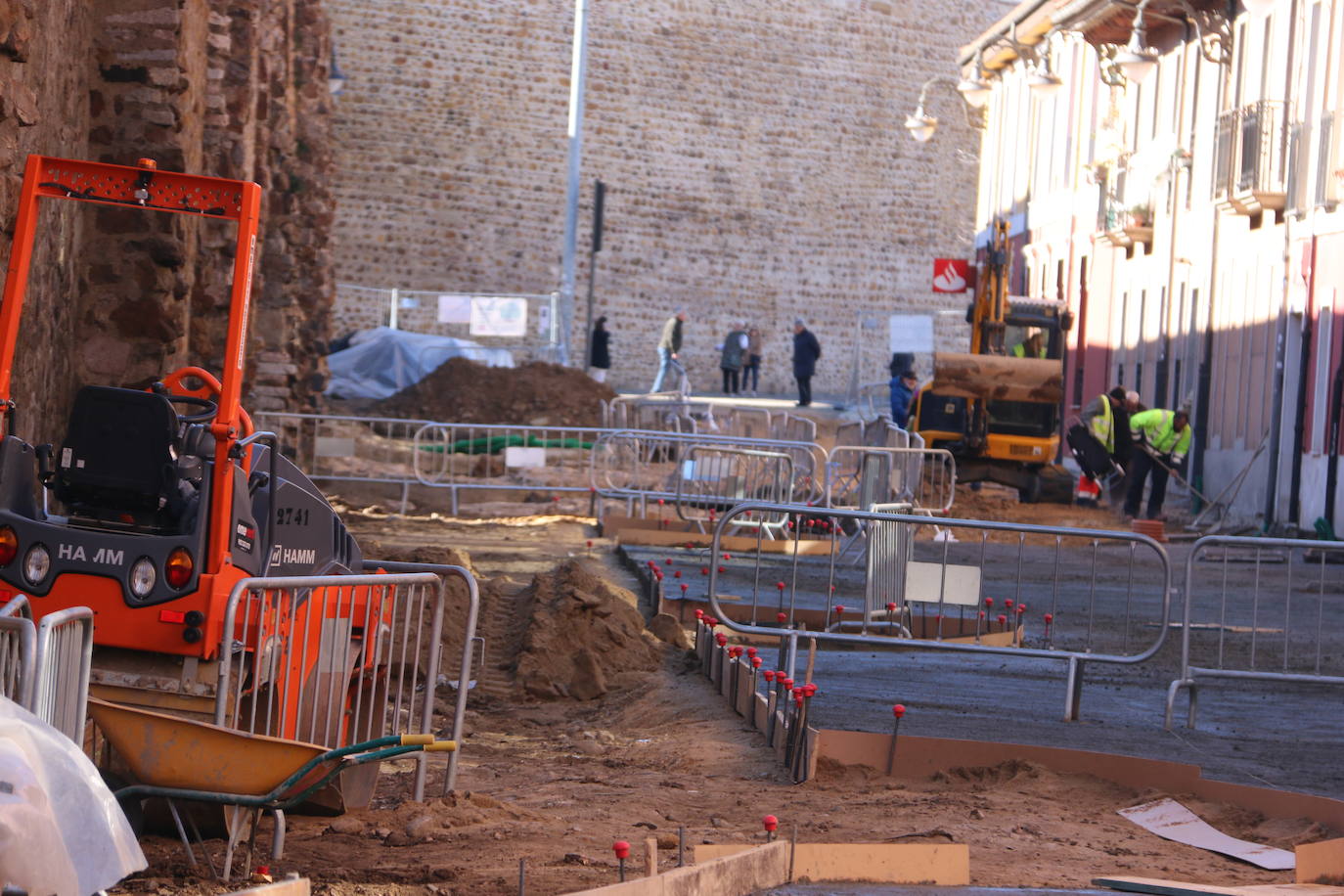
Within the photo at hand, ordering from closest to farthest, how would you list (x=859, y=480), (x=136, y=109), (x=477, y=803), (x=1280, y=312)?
1. (x=477, y=803)
2. (x=136, y=109)
3. (x=859, y=480)
4. (x=1280, y=312)

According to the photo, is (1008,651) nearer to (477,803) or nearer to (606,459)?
(477,803)

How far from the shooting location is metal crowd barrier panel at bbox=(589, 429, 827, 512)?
1738cm

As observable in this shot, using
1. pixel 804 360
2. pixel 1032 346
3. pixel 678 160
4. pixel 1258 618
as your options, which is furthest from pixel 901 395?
pixel 678 160

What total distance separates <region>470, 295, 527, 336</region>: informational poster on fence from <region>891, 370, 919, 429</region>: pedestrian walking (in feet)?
35.5

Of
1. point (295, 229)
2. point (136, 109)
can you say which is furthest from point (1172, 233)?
point (136, 109)

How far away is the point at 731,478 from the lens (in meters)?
17.5

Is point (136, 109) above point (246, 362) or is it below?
above

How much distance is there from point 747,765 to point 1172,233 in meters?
21.5

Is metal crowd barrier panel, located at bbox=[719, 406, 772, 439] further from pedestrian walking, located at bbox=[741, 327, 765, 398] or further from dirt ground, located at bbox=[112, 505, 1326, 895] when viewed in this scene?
pedestrian walking, located at bbox=[741, 327, 765, 398]

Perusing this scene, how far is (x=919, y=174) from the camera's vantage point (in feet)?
167

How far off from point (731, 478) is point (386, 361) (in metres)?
16.1

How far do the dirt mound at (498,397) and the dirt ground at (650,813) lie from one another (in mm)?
18952

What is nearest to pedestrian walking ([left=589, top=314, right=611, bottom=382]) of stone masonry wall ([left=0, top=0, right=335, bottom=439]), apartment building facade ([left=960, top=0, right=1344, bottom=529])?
apartment building facade ([left=960, top=0, right=1344, bottom=529])

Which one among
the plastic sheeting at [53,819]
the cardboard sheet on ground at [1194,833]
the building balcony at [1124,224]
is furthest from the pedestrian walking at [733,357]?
the plastic sheeting at [53,819]
